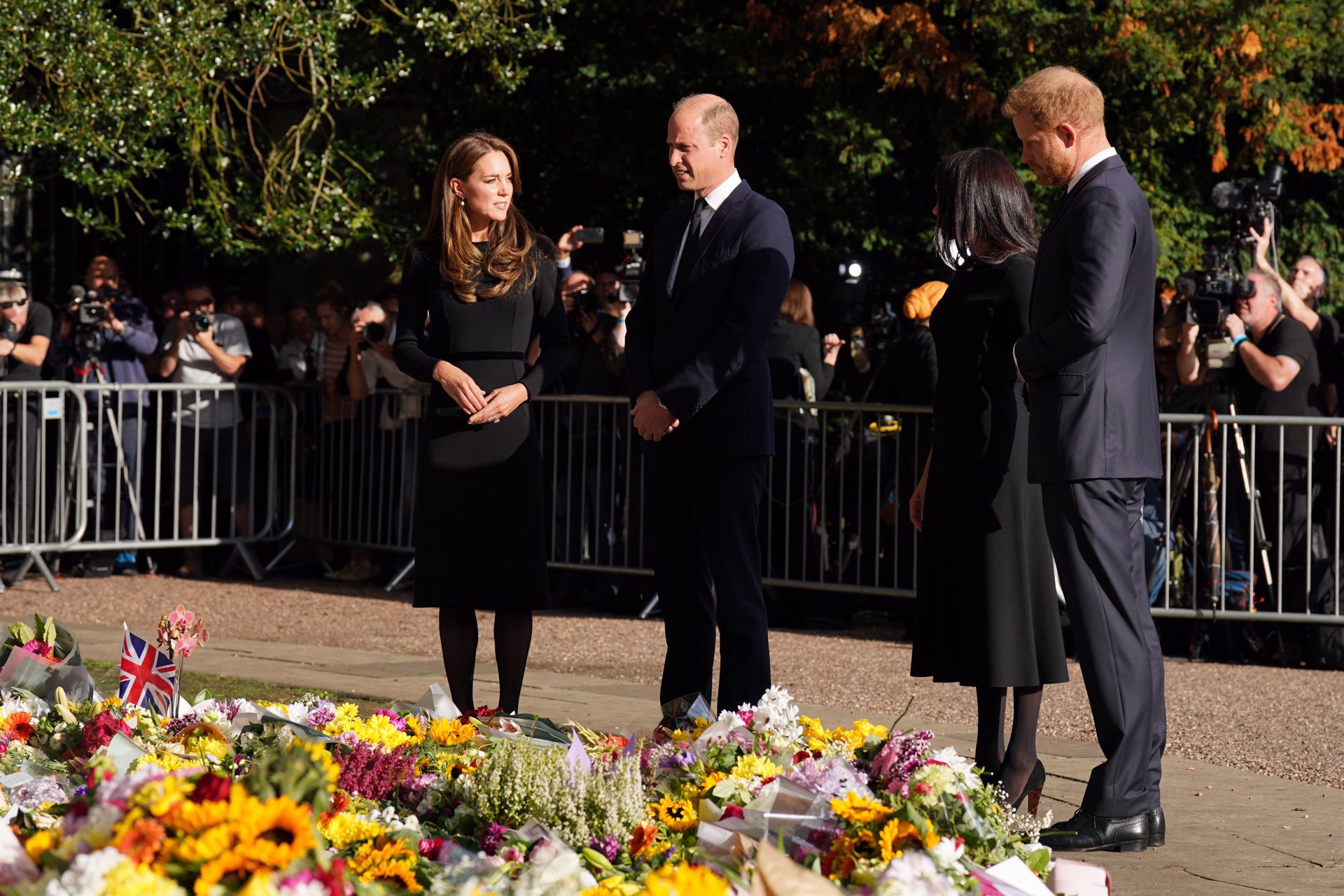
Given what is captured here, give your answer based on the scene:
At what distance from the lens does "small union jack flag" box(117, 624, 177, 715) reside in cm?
422

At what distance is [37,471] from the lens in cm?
1077

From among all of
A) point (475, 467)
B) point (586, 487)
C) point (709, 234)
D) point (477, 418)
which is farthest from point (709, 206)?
point (586, 487)

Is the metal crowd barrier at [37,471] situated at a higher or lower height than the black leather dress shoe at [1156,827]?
higher

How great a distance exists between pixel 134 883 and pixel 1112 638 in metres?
2.80

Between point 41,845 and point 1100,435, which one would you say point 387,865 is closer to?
point 41,845

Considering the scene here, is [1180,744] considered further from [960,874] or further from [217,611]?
[217,611]

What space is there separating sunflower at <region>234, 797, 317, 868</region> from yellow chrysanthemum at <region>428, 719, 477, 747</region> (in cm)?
148

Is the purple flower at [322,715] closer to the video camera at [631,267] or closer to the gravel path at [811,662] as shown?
the gravel path at [811,662]

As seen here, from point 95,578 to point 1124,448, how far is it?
8258 mm

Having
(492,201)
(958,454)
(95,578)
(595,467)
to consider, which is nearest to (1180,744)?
(958,454)

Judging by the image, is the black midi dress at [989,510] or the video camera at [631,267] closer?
the black midi dress at [989,510]

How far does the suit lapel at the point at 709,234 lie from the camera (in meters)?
5.22

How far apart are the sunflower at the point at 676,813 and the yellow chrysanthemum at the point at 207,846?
109 centimetres

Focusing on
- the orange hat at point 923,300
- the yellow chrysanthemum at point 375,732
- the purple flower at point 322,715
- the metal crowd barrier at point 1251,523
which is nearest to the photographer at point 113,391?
the orange hat at point 923,300
